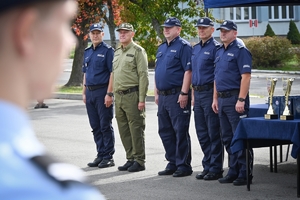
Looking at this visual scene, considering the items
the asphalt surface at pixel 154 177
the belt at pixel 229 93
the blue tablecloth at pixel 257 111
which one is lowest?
the asphalt surface at pixel 154 177

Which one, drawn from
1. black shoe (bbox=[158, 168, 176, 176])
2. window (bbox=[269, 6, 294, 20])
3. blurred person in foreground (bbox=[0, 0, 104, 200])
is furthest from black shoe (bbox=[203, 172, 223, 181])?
window (bbox=[269, 6, 294, 20])

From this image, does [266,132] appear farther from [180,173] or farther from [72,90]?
[72,90]

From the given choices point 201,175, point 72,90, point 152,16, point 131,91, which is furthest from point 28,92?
point 72,90

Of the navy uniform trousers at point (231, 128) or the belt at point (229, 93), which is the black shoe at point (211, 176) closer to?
the navy uniform trousers at point (231, 128)

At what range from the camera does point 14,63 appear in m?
0.68

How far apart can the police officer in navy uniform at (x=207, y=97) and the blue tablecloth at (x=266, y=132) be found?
0.63 metres

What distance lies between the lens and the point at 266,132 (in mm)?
7352

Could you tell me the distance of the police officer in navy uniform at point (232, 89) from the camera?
7812 millimetres

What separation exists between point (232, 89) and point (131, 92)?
1.60 meters

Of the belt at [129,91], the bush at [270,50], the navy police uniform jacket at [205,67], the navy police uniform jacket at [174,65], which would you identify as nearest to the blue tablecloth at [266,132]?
the navy police uniform jacket at [205,67]

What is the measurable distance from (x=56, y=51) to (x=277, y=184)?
7471 millimetres

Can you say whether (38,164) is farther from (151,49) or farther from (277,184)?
(151,49)

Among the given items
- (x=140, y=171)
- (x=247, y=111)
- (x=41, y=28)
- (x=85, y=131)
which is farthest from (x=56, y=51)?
(x=85, y=131)

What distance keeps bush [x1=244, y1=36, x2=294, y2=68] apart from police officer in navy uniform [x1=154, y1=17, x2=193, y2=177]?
25474 millimetres
